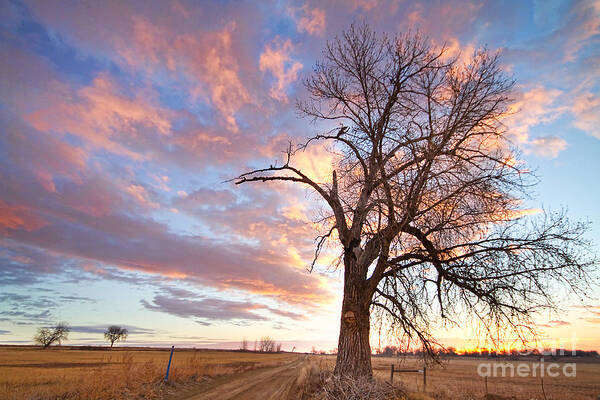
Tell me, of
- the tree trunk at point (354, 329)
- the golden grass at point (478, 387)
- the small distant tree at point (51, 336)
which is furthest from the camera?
the small distant tree at point (51, 336)

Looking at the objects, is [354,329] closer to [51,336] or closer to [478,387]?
[478,387]

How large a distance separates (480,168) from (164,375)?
13.4m

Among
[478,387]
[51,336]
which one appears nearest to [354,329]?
[478,387]

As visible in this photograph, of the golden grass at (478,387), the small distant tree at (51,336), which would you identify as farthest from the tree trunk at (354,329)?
the small distant tree at (51,336)

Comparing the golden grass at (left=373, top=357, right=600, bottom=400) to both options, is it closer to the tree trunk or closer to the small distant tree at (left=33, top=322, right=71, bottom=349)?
the tree trunk

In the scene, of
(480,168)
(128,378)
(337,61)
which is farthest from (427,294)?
(128,378)

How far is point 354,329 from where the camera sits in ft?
27.1

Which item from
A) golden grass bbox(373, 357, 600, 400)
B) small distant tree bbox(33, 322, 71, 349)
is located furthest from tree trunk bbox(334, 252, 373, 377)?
small distant tree bbox(33, 322, 71, 349)

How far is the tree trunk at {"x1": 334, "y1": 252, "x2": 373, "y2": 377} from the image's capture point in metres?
7.92

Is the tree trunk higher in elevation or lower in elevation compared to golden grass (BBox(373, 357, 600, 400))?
higher

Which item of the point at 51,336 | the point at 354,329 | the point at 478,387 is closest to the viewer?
the point at 354,329

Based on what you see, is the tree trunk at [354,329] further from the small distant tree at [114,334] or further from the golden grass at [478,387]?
the small distant tree at [114,334]

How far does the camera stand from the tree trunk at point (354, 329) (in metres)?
7.92

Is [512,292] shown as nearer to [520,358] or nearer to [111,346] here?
[520,358]
